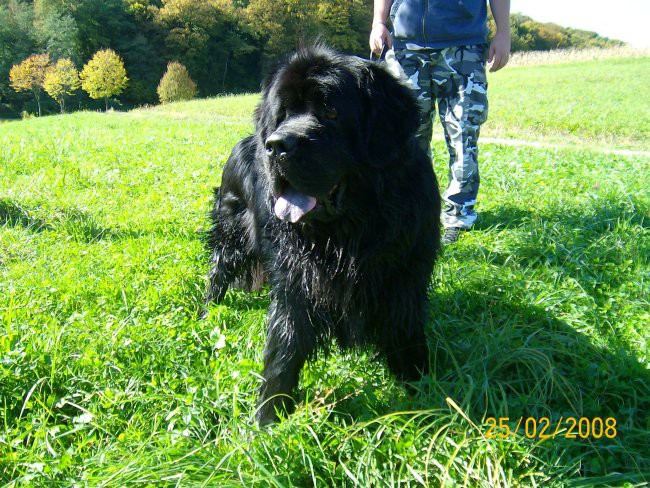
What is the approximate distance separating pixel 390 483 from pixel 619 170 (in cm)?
550

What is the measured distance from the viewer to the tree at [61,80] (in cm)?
4575

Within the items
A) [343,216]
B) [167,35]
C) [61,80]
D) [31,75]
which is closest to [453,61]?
[343,216]

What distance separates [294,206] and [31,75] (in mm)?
56499

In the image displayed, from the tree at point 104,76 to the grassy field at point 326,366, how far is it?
46042mm

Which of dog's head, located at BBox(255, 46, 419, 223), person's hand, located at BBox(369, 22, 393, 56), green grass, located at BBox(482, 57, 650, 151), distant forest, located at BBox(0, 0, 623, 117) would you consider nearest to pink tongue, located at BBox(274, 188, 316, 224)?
dog's head, located at BBox(255, 46, 419, 223)

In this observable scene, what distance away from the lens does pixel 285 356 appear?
6.91 ft

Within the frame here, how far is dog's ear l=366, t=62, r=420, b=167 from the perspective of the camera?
202 cm

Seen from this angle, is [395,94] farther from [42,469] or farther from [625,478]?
[42,469]

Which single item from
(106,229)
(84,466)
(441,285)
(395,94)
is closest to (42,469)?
(84,466)

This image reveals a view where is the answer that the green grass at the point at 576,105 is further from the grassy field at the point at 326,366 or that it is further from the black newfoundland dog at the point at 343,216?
the black newfoundland dog at the point at 343,216

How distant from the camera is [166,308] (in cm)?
294

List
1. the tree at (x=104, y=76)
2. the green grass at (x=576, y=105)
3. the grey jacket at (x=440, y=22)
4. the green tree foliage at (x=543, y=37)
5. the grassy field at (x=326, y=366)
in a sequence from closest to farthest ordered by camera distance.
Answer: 1. the grassy field at (x=326, y=366)
2. the grey jacket at (x=440, y=22)
3. the green grass at (x=576, y=105)
4. the tree at (x=104, y=76)
5. the green tree foliage at (x=543, y=37)
